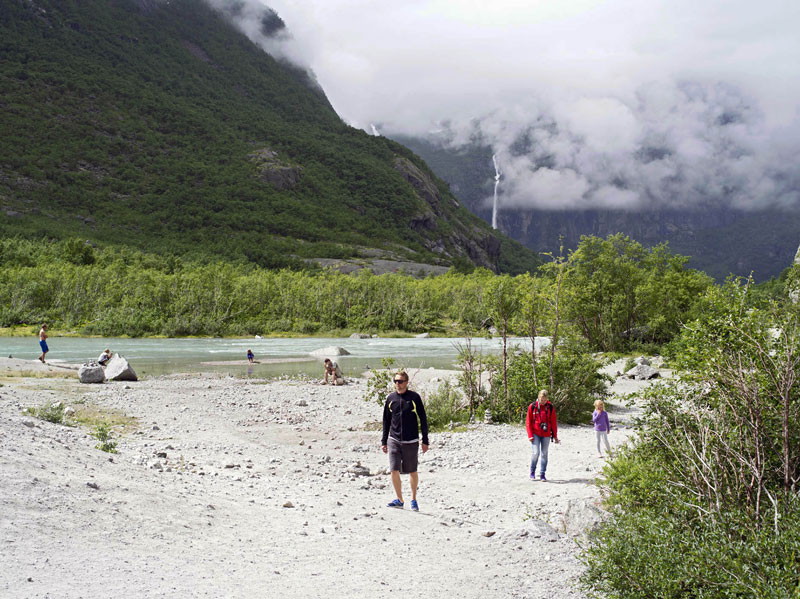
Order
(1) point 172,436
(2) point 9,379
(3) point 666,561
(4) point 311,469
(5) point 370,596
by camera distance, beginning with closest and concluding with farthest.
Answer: (3) point 666,561, (5) point 370,596, (4) point 311,469, (1) point 172,436, (2) point 9,379

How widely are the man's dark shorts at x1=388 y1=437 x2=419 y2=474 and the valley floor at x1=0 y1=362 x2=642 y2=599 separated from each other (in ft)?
2.46

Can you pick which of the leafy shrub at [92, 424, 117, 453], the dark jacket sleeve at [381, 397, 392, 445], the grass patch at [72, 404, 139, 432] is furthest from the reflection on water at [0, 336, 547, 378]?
the dark jacket sleeve at [381, 397, 392, 445]

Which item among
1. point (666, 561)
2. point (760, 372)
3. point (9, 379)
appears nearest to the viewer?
point (666, 561)

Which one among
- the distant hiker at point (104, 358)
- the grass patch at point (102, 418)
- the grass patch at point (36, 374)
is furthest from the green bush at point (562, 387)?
the distant hiker at point (104, 358)

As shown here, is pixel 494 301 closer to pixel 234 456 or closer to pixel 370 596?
pixel 234 456

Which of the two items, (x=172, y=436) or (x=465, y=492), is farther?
(x=172, y=436)

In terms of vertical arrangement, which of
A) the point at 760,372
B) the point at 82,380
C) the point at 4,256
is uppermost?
the point at 4,256

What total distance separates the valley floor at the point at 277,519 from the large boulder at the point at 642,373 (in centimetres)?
1660

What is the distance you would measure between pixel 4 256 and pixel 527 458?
107m

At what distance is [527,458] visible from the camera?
1348 cm

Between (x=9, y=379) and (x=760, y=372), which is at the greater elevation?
(x=760, y=372)

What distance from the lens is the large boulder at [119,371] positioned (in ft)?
96.8

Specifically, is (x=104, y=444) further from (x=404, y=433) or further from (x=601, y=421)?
(x=601, y=421)

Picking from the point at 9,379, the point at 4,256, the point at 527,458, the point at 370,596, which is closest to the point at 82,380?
the point at 9,379
